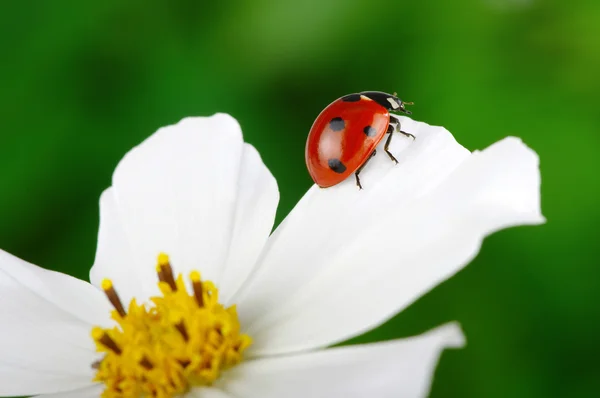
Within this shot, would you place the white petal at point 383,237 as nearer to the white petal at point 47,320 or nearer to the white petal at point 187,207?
the white petal at point 187,207

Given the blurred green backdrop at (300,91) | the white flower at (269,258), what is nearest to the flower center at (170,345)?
the white flower at (269,258)

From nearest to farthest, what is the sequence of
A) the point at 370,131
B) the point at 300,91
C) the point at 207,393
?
the point at 207,393, the point at 370,131, the point at 300,91

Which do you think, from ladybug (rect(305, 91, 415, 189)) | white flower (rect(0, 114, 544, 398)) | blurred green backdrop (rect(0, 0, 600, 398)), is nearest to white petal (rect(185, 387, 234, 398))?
white flower (rect(0, 114, 544, 398))

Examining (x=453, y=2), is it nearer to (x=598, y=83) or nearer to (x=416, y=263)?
(x=598, y=83)

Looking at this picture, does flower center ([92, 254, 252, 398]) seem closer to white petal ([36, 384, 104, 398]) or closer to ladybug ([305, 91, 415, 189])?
white petal ([36, 384, 104, 398])

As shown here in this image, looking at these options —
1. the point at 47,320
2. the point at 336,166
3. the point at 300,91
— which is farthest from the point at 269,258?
the point at 300,91

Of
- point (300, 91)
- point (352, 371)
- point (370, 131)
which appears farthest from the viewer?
point (300, 91)

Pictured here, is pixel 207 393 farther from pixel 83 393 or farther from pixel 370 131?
pixel 370 131
